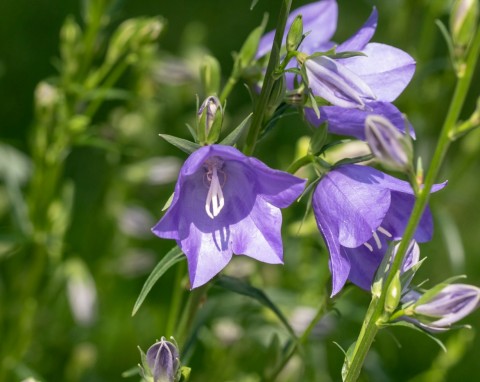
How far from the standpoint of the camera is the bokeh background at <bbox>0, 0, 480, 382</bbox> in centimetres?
311

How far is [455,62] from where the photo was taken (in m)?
1.65

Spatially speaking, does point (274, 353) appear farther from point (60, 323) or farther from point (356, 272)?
point (60, 323)

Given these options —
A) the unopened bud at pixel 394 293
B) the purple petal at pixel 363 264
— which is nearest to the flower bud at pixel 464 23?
the unopened bud at pixel 394 293

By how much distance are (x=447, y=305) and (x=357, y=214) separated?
11.7 inches

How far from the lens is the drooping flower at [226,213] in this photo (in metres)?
1.83

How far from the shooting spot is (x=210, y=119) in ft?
A: 6.20

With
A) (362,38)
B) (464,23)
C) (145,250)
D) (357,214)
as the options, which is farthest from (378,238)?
(145,250)

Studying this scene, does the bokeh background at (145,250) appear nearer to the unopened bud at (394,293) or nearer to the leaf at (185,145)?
the leaf at (185,145)

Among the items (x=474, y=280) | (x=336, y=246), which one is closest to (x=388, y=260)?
(x=336, y=246)

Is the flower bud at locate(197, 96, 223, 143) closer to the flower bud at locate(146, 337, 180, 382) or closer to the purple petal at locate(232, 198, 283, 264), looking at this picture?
the purple petal at locate(232, 198, 283, 264)

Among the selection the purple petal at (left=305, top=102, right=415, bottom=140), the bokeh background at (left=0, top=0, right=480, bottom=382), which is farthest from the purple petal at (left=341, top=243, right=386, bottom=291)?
the bokeh background at (left=0, top=0, right=480, bottom=382)

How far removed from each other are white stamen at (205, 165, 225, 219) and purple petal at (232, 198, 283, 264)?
0.20 feet

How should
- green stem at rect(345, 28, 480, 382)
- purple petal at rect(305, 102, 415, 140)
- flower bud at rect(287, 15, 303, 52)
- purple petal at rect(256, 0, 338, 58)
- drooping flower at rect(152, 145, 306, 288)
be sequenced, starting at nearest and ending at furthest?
green stem at rect(345, 28, 480, 382)
drooping flower at rect(152, 145, 306, 288)
flower bud at rect(287, 15, 303, 52)
purple petal at rect(305, 102, 415, 140)
purple petal at rect(256, 0, 338, 58)

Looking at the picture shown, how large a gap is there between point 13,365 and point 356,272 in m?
1.40
